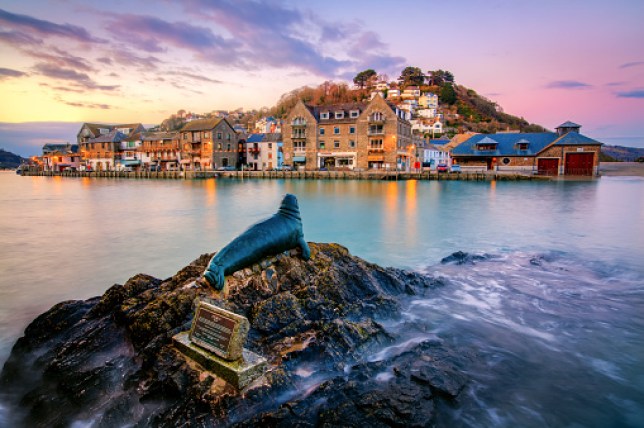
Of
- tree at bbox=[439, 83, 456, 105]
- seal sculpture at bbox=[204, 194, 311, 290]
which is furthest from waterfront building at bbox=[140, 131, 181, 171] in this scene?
tree at bbox=[439, 83, 456, 105]

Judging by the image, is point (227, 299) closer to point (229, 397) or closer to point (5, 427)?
point (229, 397)

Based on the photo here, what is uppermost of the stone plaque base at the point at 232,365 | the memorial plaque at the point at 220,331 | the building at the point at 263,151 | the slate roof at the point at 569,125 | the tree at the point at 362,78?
the tree at the point at 362,78

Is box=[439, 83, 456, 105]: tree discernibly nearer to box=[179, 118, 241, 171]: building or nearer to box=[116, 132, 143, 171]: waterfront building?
box=[179, 118, 241, 171]: building

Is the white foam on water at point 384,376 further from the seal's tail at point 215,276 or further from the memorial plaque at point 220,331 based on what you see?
the seal's tail at point 215,276

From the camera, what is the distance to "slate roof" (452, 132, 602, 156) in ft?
185

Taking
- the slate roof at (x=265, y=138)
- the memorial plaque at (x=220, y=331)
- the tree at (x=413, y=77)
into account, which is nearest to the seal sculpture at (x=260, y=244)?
the memorial plaque at (x=220, y=331)

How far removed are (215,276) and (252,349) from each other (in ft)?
4.56

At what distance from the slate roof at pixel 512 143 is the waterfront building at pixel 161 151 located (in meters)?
56.7

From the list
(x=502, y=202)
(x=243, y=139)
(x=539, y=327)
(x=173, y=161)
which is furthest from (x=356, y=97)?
(x=539, y=327)

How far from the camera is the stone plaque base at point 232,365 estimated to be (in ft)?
14.0

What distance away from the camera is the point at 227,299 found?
589 cm

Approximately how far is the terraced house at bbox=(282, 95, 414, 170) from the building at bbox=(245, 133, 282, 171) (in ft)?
19.0

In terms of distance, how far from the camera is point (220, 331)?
4.49 metres

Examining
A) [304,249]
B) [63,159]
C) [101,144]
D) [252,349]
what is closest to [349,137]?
[304,249]
